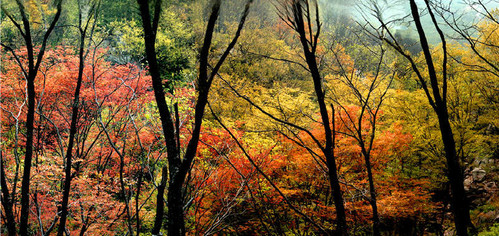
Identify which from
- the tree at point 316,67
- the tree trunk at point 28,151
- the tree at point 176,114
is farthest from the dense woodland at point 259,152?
the tree at point 176,114

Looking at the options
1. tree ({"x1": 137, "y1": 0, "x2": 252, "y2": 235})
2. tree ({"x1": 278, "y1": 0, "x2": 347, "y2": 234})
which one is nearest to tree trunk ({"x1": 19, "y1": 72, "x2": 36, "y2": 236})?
tree ({"x1": 137, "y1": 0, "x2": 252, "y2": 235})

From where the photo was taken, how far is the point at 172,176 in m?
1.54

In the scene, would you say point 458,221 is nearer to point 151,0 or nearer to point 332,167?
point 332,167

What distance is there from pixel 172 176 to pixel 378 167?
38.9 feet

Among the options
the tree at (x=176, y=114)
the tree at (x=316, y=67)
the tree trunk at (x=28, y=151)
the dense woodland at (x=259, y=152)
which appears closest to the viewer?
the tree at (x=176, y=114)

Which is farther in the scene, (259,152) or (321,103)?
(259,152)

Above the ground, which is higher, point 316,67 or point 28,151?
point 28,151

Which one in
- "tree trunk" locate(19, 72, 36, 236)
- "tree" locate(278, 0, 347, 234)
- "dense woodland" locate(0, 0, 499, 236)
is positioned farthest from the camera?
"dense woodland" locate(0, 0, 499, 236)

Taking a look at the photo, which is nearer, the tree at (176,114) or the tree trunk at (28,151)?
the tree at (176,114)

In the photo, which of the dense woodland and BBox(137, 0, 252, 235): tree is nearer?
BBox(137, 0, 252, 235): tree

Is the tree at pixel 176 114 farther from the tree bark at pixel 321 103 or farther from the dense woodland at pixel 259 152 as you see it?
the dense woodland at pixel 259 152

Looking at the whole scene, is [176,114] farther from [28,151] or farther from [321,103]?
[28,151]

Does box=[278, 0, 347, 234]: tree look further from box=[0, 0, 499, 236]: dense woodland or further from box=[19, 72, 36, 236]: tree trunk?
box=[0, 0, 499, 236]: dense woodland

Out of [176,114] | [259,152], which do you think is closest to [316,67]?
[176,114]
